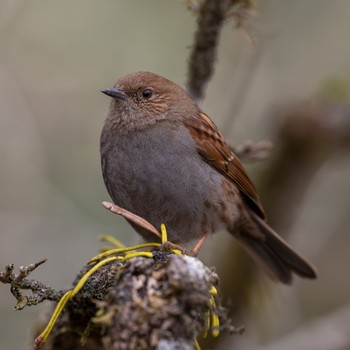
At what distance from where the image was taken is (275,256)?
5246 millimetres

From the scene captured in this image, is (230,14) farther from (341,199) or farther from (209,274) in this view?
(341,199)

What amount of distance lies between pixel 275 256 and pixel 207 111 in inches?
107

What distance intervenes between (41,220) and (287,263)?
9.02 feet

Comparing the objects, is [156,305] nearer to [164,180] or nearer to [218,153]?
[164,180]

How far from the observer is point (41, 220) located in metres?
6.76

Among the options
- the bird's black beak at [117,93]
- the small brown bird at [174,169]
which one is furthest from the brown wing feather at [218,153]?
the bird's black beak at [117,93]

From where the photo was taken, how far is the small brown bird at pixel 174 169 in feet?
14.1

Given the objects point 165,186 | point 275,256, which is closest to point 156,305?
point 165,186

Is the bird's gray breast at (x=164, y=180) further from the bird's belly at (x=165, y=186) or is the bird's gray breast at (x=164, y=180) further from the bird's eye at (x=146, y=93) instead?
the bird's eye at (x=146, y=93)

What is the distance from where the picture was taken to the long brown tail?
5129 mm

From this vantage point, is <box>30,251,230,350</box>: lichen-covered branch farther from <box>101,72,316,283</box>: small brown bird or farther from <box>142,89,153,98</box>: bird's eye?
<box>142,89,153,98</box>: bird's eye

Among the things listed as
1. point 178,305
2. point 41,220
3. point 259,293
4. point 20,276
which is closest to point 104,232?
point 41,220

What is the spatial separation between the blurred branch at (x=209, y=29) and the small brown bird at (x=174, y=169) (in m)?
0.31

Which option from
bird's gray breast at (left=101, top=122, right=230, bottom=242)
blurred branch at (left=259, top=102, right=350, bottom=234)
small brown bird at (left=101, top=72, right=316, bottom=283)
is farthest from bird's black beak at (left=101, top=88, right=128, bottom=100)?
blurred branch at (left=259, top=102, right=350, bottom=234)
